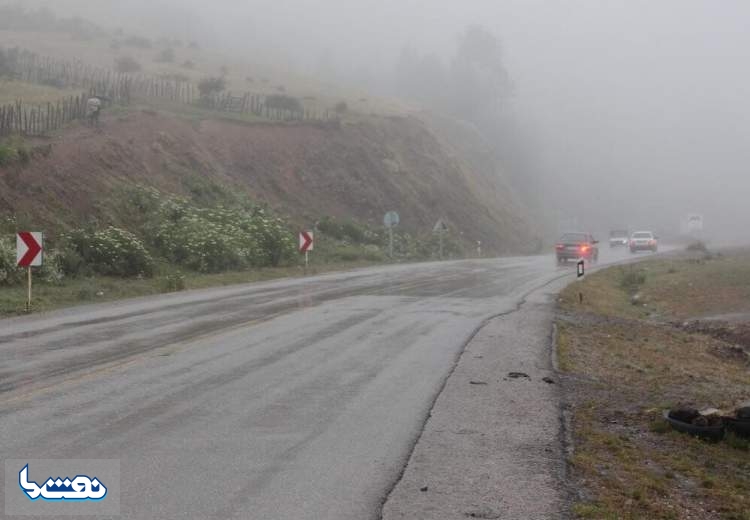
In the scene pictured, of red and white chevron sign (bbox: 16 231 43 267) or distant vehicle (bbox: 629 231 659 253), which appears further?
distant vehicle (bbox: 629 231 659 253)

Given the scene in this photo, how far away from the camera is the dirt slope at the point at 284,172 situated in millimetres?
30266

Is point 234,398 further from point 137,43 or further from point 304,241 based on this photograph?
point 137,43

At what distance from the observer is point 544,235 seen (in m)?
89.2

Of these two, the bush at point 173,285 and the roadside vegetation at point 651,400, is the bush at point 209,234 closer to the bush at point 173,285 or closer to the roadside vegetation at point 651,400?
the bush at point 173,285

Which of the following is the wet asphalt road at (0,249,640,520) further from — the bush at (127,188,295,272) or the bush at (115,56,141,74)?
the bush at (115,56,141,74)

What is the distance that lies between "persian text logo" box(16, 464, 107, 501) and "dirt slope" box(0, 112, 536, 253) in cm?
2216

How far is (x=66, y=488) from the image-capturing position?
6137 millimetres

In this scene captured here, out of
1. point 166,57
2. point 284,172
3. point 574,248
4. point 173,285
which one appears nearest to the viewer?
point 173,285

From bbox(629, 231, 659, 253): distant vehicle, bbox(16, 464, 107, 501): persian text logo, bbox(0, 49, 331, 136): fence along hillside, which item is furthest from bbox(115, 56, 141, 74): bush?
bbox(16, 464, 107, 501): persian text logo

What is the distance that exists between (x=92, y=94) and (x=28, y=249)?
24.9m

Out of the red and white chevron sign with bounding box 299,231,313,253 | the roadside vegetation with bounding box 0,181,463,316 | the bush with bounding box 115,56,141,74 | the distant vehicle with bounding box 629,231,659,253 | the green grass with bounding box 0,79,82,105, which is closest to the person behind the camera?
the roadside vegetation with bounding box 0,181,463,316

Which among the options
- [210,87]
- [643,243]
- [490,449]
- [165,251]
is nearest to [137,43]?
[210,87]

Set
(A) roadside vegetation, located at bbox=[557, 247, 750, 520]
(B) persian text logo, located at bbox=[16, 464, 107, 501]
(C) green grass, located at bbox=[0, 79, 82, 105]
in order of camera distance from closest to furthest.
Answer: (B) persian text logo, located at bbox=[16, 464, 107, 501] → (A) roadside vegetation, located at bbox=[557, 247, 750, 520] → (C) green grass, located at bbox=[0, 79, 82, 105]

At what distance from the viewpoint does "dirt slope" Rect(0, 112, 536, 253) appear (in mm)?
30266
